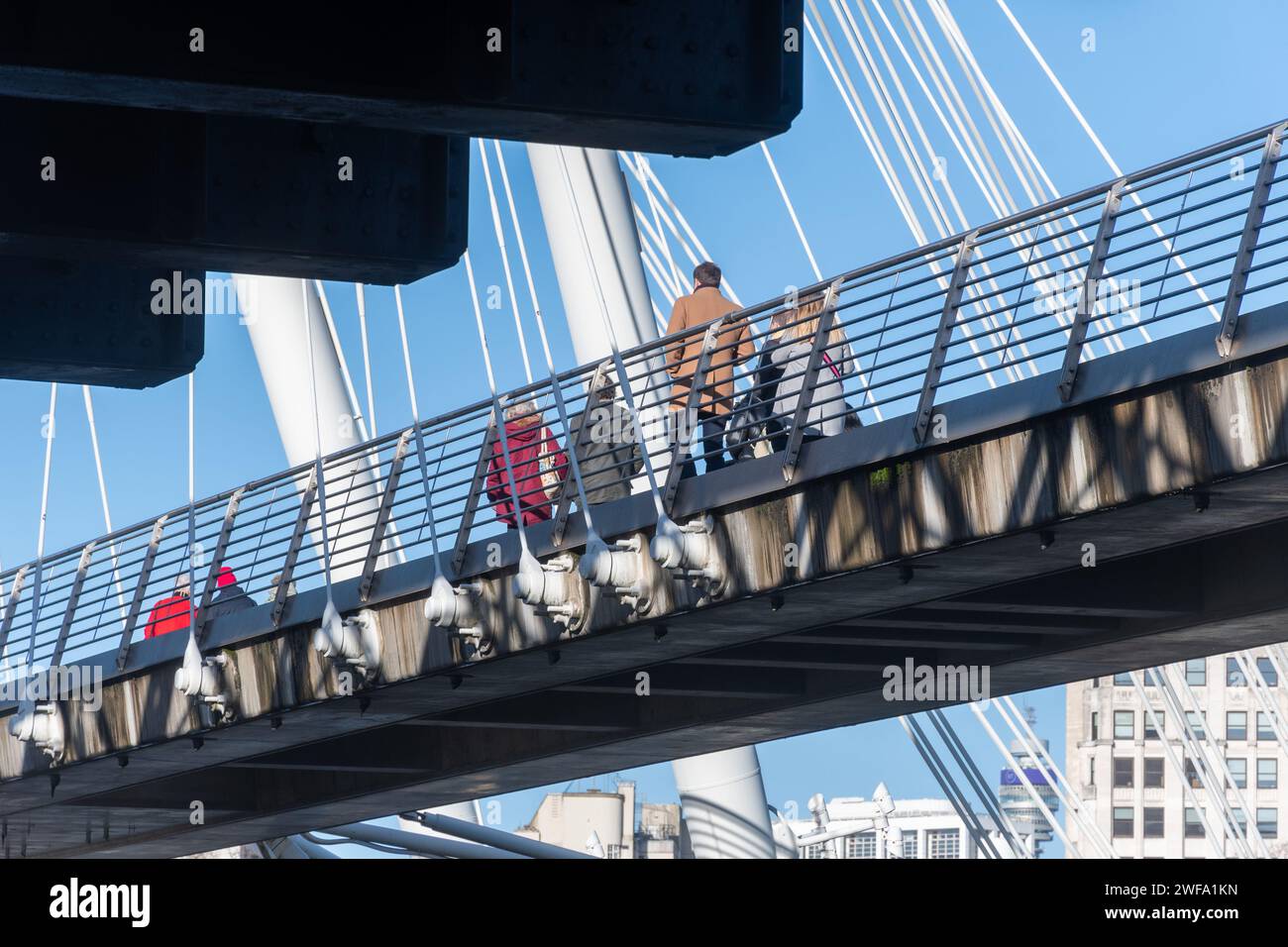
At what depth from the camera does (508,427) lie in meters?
17.0

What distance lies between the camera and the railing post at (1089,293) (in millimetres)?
12805

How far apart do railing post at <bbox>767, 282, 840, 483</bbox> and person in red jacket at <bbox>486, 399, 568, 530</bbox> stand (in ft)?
6.89

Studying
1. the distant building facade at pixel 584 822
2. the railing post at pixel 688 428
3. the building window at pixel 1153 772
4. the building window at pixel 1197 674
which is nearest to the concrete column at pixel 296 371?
the railing post at pixel 688 428

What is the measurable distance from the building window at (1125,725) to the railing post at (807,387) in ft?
379

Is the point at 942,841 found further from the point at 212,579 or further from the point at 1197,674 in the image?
the point at 212,579

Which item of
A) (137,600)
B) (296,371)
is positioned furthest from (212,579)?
(296,371)

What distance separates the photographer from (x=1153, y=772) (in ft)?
411

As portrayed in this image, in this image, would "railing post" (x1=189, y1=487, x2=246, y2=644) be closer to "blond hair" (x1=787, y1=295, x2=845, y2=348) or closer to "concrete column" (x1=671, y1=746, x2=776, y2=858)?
"concrete column" (x1=671, y1=746, x2=776, y2=858)

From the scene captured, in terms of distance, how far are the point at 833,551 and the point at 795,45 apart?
19.7ft

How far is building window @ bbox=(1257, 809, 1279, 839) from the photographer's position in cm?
12468

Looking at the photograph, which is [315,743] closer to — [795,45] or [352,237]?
[352,237]

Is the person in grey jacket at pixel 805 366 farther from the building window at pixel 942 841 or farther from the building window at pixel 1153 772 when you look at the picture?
the building window at pixel 1153 772

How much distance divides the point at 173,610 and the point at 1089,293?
13.2 metres
